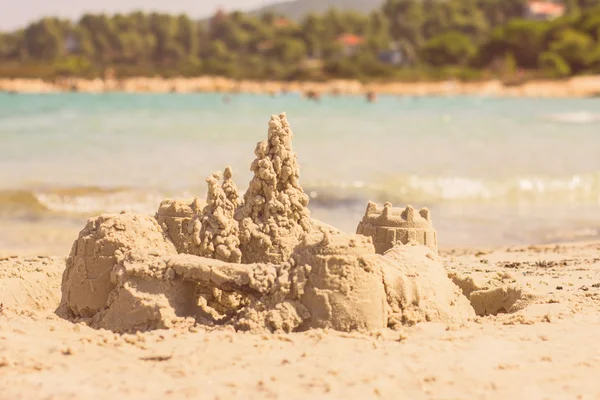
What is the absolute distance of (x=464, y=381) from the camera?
465 centimetres

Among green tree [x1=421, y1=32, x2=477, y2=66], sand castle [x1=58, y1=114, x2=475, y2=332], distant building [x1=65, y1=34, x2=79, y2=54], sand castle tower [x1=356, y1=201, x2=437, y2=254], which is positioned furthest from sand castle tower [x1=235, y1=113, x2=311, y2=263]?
distant building [x1=65, y1=34, x2=79, y2=54]

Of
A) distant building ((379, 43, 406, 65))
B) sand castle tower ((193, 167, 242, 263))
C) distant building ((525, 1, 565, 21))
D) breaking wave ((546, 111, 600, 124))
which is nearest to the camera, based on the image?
sand castle tower ((193, 167, 242, 263))

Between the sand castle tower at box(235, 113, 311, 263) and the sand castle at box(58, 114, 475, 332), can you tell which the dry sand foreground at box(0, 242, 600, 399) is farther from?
the sand castle tower at box(235, 113, 311, 263)

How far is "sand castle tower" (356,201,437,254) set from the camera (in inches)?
258

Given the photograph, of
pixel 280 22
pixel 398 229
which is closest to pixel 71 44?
pixel 280 22

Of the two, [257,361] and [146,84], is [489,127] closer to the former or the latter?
[257,361]

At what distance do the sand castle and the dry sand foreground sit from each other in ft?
0.50

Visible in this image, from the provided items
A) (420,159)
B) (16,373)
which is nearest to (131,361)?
(16,373)

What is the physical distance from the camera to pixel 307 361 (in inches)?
189

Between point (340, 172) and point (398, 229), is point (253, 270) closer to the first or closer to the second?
point (398, 229)

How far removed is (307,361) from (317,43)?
112641 mm

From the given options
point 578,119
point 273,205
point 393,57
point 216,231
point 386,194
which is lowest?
point 578,119

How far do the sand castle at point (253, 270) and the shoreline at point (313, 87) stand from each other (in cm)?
6332

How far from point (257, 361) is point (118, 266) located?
3.58ft
